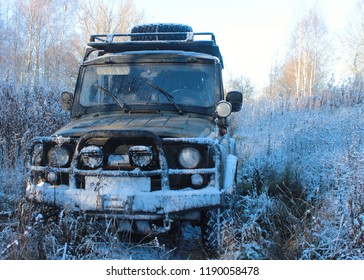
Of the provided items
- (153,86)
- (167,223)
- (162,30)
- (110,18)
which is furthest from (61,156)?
(110,18)

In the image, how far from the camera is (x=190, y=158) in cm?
344

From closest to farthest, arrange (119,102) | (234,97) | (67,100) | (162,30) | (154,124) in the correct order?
(154,124), (119,102), (234,97), (67,100), (162,30)

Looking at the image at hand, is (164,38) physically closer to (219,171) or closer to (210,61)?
(210,61)

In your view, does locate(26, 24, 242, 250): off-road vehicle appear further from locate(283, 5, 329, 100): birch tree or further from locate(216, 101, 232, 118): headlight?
locate(283, 5, 329, 100): birch tree

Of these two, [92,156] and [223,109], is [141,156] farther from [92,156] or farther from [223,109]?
[223,109]

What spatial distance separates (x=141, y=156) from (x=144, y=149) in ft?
0.32

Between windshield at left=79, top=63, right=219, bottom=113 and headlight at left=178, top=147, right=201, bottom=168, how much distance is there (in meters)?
0.98

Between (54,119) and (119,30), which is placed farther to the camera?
(119,30)

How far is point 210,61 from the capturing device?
4.57 metres

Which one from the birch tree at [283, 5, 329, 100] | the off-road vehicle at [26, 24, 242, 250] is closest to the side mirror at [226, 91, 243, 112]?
the off-road vehicle at [26, 24, 242, 250]

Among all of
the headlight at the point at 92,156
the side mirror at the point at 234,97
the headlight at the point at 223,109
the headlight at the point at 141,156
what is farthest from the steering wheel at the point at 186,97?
the headlight at the point at 92,156
